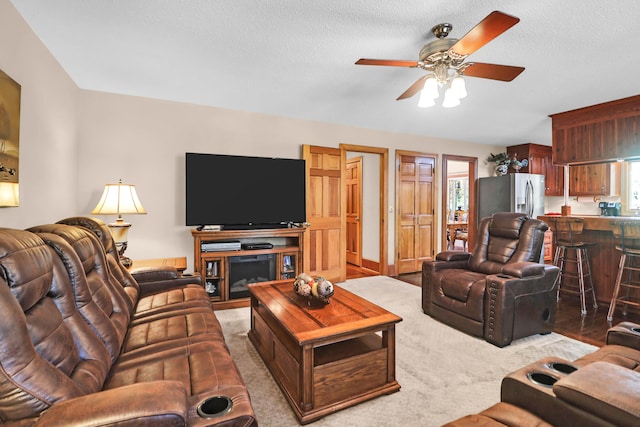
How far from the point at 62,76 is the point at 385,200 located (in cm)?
430

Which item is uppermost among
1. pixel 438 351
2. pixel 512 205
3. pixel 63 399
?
pixel 512 205

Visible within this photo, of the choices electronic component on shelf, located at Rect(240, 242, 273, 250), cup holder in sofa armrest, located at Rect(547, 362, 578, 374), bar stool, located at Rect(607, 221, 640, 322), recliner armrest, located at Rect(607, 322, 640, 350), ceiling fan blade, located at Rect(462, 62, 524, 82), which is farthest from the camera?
electronic component on shelf, located at Rect(240, 242, 273, 250)

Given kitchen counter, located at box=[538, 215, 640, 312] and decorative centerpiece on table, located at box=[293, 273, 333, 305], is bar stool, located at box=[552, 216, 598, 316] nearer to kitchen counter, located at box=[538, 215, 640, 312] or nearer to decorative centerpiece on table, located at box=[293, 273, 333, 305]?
kitchen counter, located at box=[538, 215, 640, 312]

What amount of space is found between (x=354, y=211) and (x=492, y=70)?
161 inches

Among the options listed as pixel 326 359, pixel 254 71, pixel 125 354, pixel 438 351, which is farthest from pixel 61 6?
pixel 438 351

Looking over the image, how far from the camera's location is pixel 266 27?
2.20 m

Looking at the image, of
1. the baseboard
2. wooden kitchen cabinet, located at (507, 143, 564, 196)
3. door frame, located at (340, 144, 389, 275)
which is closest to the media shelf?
door frame, located at (340, 144, 389, 275)

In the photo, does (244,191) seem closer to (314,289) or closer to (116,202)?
(116,202)

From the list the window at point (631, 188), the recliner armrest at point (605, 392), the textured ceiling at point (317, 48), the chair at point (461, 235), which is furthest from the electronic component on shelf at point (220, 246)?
the window at point (631, 188)

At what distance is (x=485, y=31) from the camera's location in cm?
169

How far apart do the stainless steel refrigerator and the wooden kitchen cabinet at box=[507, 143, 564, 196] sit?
15.0 inches

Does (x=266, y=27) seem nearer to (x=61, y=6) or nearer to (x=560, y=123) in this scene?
(x=61, y=6)

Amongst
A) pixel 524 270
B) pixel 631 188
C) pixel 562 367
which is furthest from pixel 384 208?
pixel 631 188

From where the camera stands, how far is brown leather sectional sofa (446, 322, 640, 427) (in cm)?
86
